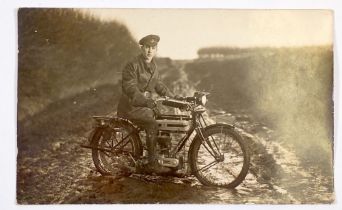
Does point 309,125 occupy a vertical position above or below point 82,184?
above

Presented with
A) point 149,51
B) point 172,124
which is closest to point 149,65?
point 149,51

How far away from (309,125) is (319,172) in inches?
8.5

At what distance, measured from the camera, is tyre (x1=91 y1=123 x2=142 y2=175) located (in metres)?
2.09

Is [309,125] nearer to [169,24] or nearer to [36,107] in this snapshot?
[169,24]

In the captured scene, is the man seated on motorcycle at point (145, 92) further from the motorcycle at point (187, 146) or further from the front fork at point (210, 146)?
the front fork at point (210, 146)

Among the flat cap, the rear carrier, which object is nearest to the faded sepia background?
the flat cap

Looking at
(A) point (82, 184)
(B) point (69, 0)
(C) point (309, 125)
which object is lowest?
(A) point (82, 184)

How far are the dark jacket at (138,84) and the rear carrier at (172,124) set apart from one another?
10 cm

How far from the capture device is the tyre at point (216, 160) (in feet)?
6.86

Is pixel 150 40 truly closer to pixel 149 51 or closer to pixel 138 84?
pixel 149 51

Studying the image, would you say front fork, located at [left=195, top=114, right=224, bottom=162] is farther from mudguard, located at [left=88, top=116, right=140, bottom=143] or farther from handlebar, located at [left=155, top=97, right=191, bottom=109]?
mudguard, located at [left=88, top=116, right=140, bottom=143]

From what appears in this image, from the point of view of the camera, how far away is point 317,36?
2.10 m

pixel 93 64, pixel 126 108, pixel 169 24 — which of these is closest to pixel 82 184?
pixel 126 108

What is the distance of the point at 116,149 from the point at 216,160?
0.45m
